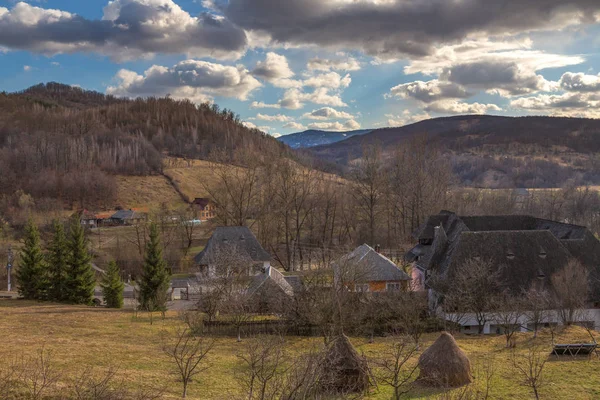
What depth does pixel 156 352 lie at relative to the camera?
69.4 feet

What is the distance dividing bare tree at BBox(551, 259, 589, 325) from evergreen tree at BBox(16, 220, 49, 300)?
36.6 metres

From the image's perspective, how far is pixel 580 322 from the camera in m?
27.9

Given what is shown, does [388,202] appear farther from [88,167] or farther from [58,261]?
[88,167]

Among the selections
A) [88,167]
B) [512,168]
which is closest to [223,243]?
[88,167]

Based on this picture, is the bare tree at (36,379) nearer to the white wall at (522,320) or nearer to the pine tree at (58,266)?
the white wall at (522,320)

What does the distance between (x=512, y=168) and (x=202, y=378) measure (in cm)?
19765

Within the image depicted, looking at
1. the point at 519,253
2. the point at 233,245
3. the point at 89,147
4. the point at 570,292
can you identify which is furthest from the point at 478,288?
the point at 89,147

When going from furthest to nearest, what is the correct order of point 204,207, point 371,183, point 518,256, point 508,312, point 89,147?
point 89,147 → point 204,207 → point 371,183 → point 518,256 → point 508,312

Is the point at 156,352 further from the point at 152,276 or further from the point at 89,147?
the point at 89,147

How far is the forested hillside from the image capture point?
105750 mm

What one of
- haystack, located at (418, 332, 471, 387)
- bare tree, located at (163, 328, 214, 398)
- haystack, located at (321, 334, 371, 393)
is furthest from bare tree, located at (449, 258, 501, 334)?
bare tree, located at (163, 328, 214, 398)

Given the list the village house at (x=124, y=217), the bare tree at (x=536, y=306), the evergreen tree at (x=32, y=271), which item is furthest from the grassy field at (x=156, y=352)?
the village house at (x=124, y=217)

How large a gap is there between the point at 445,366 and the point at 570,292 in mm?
13132

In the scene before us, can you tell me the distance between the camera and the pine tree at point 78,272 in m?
36.2
